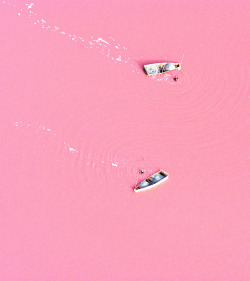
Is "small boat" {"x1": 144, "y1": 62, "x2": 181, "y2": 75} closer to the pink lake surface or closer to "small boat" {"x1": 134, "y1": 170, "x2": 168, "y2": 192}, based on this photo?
the pink lake surface

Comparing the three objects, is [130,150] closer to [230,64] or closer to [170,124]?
[170,124]

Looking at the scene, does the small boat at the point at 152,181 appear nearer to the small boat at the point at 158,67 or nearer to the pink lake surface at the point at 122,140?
the pink lake surface at the point at 122,140

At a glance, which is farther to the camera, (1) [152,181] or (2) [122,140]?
(2) [122,140]

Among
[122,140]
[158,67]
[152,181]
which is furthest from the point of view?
[158,67]

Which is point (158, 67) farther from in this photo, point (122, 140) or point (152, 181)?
point (152, 181)

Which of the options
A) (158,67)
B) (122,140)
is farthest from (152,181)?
(158,67)

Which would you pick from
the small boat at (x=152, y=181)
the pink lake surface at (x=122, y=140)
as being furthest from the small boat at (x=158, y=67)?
the small boat at (x=152, y=181)

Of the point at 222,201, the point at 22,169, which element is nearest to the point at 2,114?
the point at 22,169
